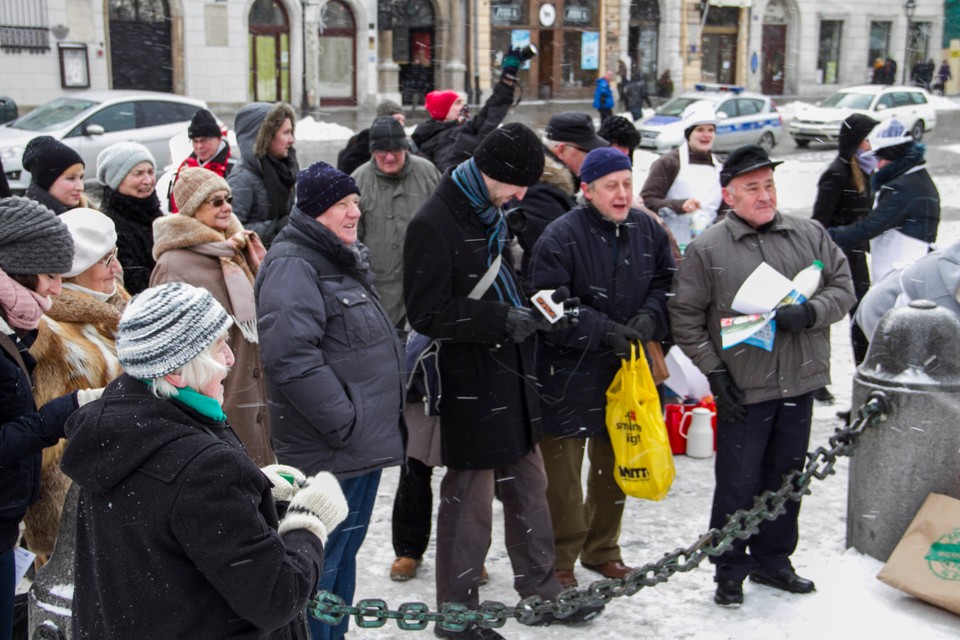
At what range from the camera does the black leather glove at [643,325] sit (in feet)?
15.2

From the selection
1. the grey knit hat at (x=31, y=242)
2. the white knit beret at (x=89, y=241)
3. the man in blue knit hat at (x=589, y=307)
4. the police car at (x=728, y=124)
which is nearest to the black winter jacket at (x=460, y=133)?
the man in blue knit hat at (x=589, y=307)

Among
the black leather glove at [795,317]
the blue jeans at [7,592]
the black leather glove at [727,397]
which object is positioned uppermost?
the black leather glove at [795,317]

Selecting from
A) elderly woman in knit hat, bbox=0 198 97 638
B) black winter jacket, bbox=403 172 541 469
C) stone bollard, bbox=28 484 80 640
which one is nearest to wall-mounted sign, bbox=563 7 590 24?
black winter jacket, bbox=403 172 541 469

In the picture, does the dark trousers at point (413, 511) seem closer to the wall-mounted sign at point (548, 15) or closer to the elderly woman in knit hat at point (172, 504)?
A: the elderly woman in knit hat at point (172, 504)

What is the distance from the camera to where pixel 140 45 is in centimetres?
3011

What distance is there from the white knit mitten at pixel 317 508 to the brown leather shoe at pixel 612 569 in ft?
8.01

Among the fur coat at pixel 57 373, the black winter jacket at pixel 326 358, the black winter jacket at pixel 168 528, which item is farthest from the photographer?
the black winter jacket at pixel 326 358

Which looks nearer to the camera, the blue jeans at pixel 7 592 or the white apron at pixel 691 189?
the blue jeans at pixel 7 592

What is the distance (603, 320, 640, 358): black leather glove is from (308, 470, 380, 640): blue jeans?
3.83 feet

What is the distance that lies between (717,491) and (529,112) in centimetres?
3092

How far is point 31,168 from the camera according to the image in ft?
18.5

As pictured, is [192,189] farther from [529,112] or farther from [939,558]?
[529,112]

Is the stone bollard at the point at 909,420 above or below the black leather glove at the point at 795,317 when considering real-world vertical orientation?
below

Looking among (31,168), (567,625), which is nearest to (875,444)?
(567,625)
